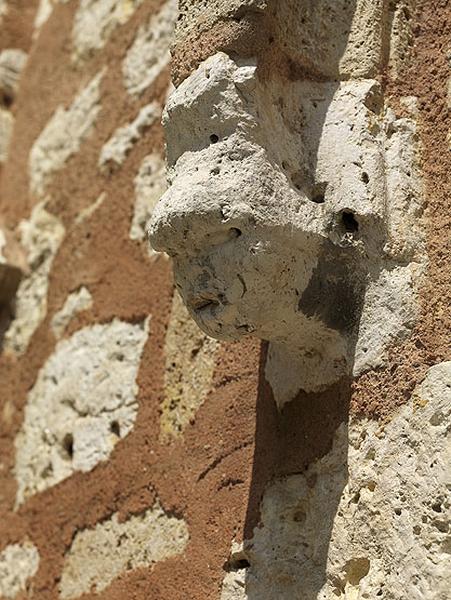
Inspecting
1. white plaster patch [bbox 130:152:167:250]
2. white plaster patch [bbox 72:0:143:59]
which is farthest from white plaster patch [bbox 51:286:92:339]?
white plaster patch [bbox 72:0:143:59]

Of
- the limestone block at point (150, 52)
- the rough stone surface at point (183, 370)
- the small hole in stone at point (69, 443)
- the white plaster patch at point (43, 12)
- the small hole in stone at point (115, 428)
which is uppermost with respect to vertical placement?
the white plaster patch at point (43, 12)

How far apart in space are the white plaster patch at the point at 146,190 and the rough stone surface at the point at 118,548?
699 mm

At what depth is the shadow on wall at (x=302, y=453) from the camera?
5.77ft

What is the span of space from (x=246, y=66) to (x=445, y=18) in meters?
0.37

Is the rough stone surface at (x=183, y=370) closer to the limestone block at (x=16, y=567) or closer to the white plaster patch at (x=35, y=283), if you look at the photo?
the limestone block at (x=16, y=567)

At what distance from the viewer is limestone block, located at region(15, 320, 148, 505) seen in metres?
2.50

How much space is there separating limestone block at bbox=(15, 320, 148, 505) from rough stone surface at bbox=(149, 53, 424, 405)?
729 mm

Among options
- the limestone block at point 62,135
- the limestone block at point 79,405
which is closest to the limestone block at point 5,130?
the limestone block at point 62,135

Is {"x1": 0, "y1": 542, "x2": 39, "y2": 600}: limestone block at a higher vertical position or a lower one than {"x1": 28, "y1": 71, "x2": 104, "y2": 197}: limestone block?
lower

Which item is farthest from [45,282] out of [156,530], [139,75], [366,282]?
[366,282]

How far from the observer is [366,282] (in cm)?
177

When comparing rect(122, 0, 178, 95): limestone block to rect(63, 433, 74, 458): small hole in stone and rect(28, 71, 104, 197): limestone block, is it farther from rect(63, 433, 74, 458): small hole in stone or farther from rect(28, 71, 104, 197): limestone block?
rect(63, 433, 74, 458): small hole in stone

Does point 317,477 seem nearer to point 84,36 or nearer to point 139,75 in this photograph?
point 139,75

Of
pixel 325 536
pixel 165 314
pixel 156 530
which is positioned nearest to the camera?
pixel 325 536
